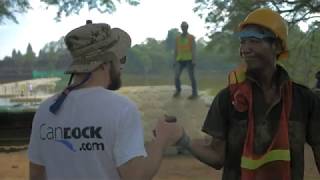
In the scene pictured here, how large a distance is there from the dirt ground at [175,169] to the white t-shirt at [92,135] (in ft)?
26.4

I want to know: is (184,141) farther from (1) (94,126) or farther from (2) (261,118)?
(1) (94,126)

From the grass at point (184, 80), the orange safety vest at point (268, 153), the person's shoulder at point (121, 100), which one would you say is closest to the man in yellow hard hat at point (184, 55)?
the grass at point (184, 80)

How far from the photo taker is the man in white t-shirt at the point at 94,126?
2.32 metres

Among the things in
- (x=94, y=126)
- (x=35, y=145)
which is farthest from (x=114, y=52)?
(x=35, y=145)

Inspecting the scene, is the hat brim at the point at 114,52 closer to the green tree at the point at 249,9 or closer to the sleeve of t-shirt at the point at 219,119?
the sleeve of t-shirt at the point at 219,119

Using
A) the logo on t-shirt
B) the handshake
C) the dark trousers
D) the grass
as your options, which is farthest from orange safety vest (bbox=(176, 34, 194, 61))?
the logo on t-shirt

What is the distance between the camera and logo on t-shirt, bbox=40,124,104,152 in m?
2.35

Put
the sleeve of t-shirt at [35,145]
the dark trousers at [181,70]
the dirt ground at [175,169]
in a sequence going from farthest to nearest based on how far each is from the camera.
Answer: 1. the dark trousers at [181,70]
2. the dirt ground at [175,169]
3. the sleeve of t-shirt at [35,145]

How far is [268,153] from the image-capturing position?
9.33ft

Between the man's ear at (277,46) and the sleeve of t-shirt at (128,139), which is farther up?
the man's ear at (277,46)

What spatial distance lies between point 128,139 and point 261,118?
34.3 inches

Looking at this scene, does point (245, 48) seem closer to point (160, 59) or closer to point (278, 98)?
point (278, 98)

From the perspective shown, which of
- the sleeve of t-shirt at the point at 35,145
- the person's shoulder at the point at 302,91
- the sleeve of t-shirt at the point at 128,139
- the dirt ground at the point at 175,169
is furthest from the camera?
the dirt ground at the point at 175,169

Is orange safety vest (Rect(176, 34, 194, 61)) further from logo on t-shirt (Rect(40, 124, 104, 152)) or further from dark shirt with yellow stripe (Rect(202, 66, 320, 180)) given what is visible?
logo on t-shirt (Rect(40, 124, 104, 152))
